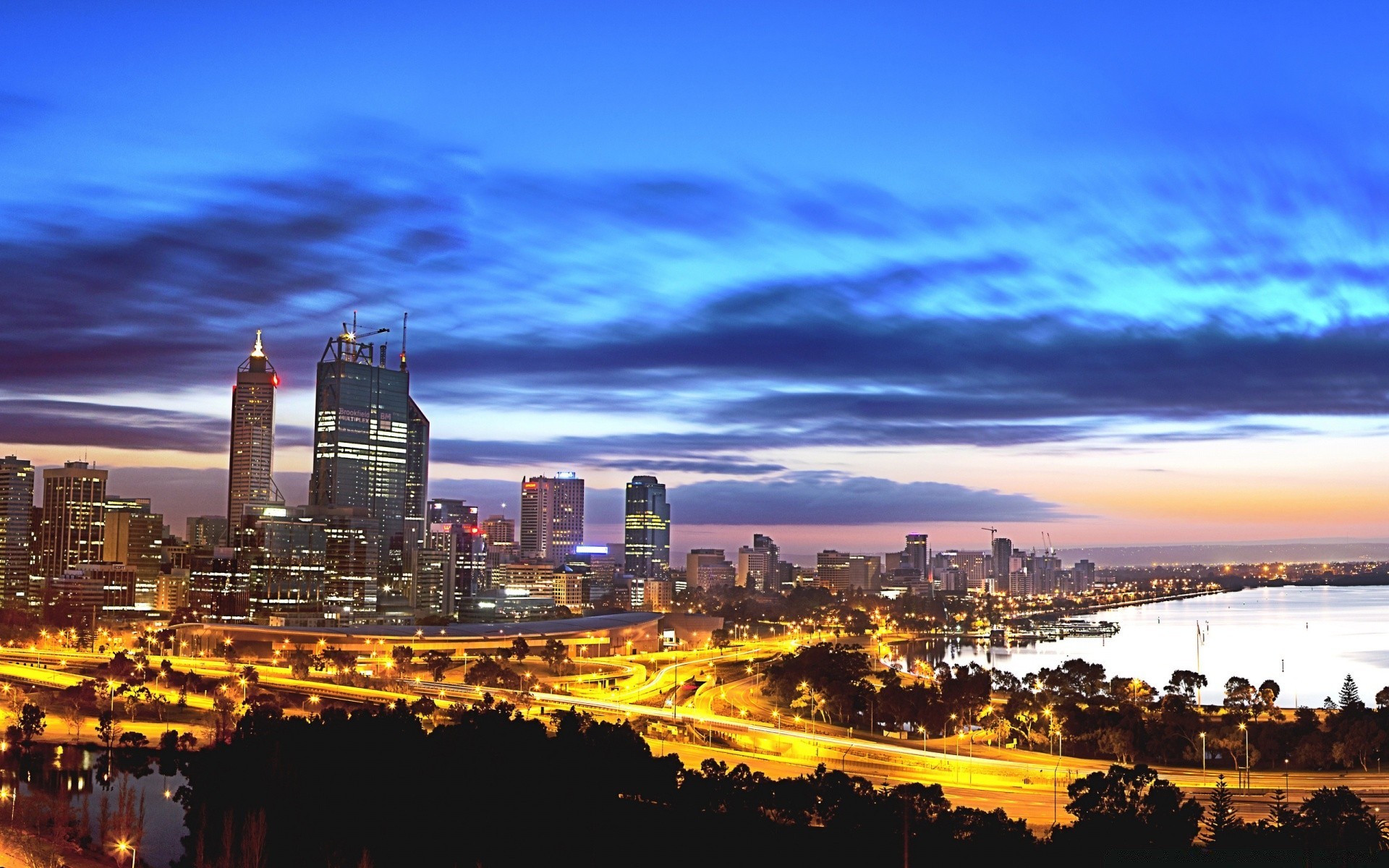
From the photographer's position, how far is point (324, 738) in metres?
21.8

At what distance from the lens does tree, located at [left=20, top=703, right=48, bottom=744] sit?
29.0 meters

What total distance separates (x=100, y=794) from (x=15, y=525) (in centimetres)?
7300

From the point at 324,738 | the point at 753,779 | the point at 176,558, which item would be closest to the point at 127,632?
the point at 176,558

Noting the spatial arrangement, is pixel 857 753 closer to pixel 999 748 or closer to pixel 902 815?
pixel 999 748

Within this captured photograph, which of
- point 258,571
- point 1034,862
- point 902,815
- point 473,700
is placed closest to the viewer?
point 1034,862

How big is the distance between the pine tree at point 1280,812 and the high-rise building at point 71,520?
271ft

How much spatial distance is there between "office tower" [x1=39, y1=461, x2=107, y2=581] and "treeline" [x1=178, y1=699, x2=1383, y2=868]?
73.6 m

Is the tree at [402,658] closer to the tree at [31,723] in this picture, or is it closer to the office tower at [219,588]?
the tree at [31,723]

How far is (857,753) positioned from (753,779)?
749cm

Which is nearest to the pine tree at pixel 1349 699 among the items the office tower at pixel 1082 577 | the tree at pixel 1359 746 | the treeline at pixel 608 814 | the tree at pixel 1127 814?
the tree at pixel 1359 746

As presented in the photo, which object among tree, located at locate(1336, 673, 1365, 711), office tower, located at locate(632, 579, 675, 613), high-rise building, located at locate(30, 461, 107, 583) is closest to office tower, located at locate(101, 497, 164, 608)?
high-rise building, located at locate(30, 461, 107, 583)

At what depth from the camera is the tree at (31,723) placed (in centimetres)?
2902

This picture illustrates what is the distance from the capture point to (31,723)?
95.4 ft

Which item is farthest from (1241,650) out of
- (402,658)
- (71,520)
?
(71,520)
